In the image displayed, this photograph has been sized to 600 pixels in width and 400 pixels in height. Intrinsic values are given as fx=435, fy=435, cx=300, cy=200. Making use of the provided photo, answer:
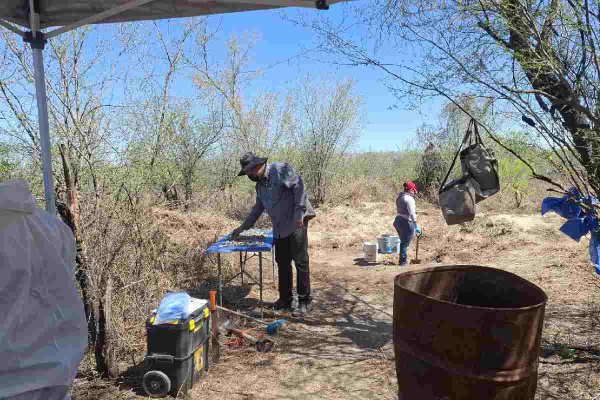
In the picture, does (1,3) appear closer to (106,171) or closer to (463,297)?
(106,171)

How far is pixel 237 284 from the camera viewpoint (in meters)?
6.93

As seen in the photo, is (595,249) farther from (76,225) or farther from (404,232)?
(404,232)

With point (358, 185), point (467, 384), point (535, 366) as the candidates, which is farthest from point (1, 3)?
point (358, 185)

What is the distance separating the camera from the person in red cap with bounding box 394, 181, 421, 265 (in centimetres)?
799

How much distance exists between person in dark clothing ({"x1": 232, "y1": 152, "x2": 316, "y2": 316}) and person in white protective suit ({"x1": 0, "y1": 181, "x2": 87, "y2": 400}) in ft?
11.3

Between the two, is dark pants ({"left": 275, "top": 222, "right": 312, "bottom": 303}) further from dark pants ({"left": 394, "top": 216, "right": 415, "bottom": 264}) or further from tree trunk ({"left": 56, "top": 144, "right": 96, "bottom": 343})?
dark pants ({"left": 394, "top": 216, "right": 415, "bottom": 264})

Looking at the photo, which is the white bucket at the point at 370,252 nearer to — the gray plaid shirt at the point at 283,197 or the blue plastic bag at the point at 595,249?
the gray plaid shirt at the point at 283,197

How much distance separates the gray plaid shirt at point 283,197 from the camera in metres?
5.14

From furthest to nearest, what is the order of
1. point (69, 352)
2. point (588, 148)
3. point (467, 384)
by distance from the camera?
point (588, 148), point (467, 384), point (69, 352)

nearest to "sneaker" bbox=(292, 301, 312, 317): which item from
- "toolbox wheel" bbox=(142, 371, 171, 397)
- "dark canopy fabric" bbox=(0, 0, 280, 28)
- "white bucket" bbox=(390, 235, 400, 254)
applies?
"toolbox wheel" bbox=(142, 371, 171, 397)

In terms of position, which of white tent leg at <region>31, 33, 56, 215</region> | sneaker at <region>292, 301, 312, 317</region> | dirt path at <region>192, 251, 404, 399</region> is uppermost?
white tent leg at <region>31, 33, 56, 215</region>

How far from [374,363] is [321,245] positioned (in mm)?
6683

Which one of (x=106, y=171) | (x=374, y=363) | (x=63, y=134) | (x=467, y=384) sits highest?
(x=63, y=134)

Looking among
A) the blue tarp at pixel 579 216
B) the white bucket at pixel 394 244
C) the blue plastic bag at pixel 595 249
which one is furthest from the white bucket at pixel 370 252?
the blue plastic bag at pixel 595 249
